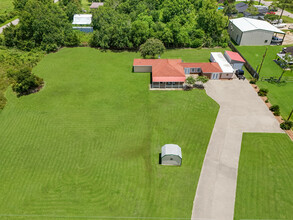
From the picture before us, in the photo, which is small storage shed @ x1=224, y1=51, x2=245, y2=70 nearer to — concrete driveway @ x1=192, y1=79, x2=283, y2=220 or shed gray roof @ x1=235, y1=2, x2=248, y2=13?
concrete driveway @ x1=192, y1=79, x2=283, y2=220

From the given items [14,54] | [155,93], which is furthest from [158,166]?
[14,54]

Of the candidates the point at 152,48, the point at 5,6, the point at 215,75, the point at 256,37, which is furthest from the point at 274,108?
the point at 5,6

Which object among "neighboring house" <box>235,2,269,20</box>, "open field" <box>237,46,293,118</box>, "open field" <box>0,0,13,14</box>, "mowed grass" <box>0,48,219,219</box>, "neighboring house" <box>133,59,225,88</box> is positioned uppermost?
"neighboring house" <box>235,2,269,20</box>

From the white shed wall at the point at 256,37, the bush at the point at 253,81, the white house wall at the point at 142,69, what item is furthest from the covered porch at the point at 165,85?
the white shed wall at the point at 256,37

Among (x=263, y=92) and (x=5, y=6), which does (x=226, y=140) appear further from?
(x=5, y=6)

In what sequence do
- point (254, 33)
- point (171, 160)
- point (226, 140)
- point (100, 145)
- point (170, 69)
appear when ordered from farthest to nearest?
1. point (254, 33)
2. point (170, 69)
3. point (226, 140)
4. point (100, 145)
5. point (171, 160)

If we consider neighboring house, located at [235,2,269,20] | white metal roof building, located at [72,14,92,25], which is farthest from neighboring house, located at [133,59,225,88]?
neighboring house, located at [235,2,269,20]
